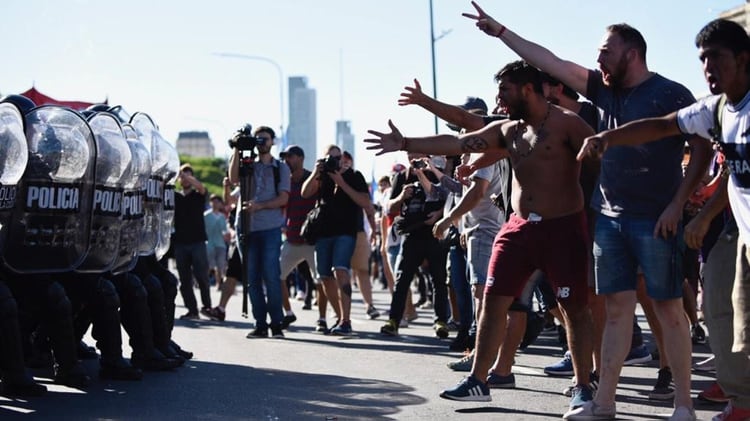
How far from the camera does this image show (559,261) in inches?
270

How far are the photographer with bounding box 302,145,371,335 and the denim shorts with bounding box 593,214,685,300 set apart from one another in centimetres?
671

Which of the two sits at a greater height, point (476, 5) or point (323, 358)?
point (476, 5)

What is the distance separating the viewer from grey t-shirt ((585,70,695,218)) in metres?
6.40

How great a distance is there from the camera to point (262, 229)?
12617 mm

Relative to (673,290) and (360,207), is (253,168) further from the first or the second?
(673,290)

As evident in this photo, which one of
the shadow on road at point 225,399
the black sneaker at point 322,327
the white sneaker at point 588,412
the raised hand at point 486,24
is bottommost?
the black sneaker at point 322,327

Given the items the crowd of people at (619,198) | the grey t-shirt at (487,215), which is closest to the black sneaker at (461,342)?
the grey t-shirt at (487,215)

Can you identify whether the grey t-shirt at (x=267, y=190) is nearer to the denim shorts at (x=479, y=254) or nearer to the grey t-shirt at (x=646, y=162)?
the denim shorts at (x=479, y=254)

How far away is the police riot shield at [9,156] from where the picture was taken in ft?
23.3

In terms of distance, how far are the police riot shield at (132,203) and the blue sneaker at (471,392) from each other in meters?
2.82

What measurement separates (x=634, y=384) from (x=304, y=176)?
6927mm

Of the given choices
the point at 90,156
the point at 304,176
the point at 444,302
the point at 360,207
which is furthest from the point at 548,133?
the point at 304,176

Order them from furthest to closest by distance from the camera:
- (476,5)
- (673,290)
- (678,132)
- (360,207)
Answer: (360,207), (476,5), (673,290), (678,132)

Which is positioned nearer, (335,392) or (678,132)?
(678,132)
